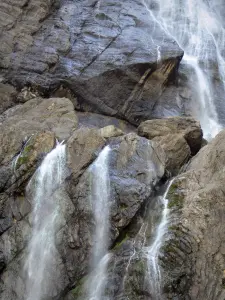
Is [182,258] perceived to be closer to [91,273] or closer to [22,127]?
[91,273]

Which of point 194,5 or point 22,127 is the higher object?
point 22,127

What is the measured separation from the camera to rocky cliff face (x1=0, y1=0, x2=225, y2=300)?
10.4 m

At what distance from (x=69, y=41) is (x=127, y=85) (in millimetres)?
4397

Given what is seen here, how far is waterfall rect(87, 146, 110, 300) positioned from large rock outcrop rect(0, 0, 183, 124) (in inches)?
277

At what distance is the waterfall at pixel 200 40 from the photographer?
67.9ft

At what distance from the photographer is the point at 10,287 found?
10867 millimetres

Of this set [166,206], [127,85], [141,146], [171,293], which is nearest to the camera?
[171,293]

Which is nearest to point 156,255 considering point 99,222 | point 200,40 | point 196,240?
point 196,240

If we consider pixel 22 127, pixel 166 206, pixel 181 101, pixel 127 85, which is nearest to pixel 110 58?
pixel 127 85

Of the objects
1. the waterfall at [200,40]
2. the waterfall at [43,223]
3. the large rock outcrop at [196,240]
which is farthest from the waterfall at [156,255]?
the waterfall at [200,40]

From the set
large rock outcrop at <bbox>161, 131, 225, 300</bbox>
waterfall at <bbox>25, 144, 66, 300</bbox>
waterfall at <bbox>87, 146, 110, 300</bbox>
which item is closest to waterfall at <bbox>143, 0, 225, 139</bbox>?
large rock outcrop at <bbox>161, 131, 225, 300</bbox>

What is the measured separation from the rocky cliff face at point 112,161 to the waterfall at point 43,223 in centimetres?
16

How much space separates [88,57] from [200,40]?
28.5 feet

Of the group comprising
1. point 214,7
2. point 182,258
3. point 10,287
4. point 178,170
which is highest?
point 10,287
